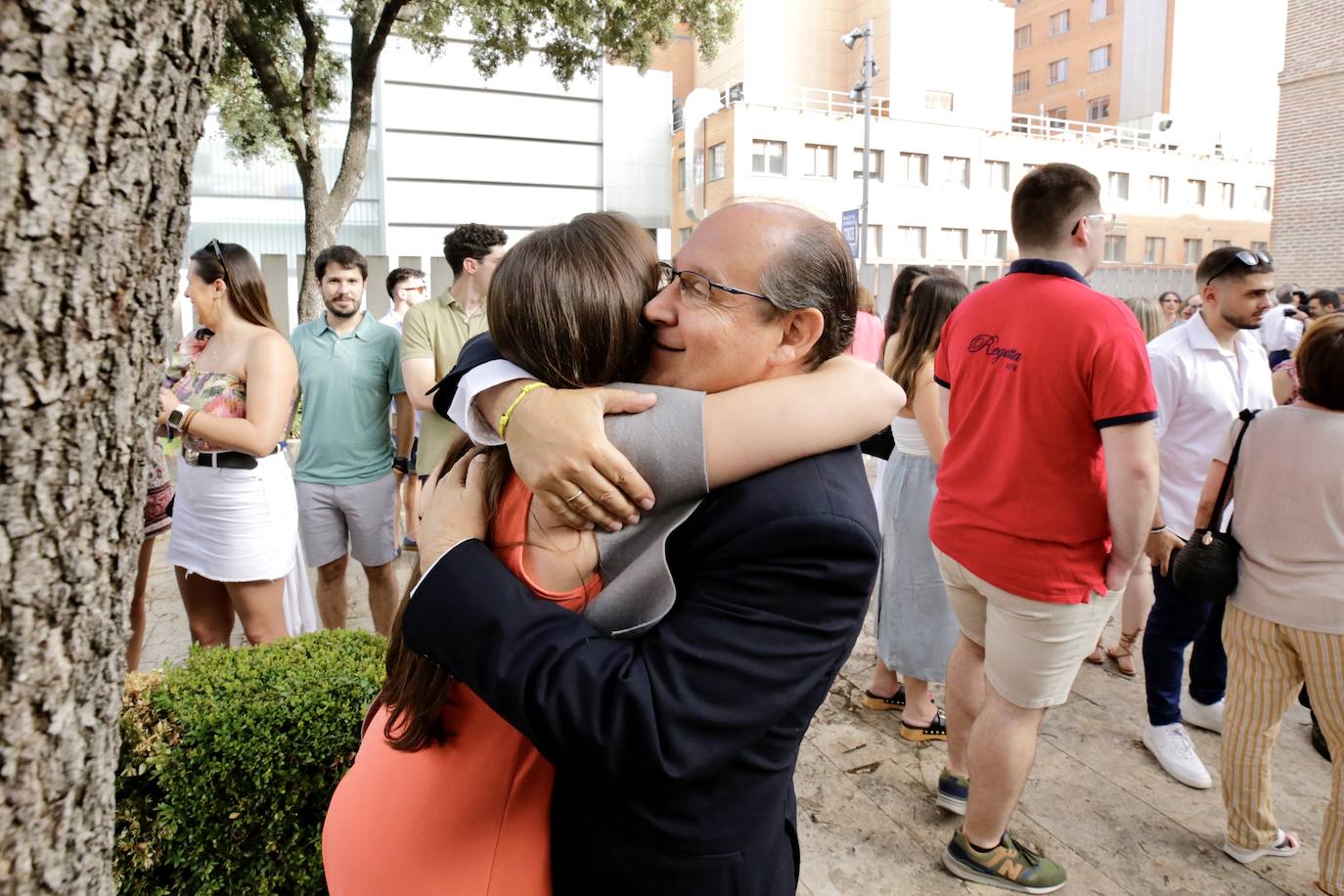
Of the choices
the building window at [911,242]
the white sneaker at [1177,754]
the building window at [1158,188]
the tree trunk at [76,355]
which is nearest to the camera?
the tree trunk at [76,355]

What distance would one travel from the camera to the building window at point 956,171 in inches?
→ 1649

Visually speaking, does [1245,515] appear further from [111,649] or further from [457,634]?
[111,649]

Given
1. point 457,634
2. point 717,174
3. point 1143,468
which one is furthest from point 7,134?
point 717,174

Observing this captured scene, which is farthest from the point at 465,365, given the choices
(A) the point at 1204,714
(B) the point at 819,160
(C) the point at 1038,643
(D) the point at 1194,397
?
(B) the point at 819,160

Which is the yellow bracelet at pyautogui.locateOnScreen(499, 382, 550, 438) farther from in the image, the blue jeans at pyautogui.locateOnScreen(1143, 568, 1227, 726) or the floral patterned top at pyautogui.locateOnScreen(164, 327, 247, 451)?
the blue jeans at pyautogui.locateOnScreen(1143, 568, 1227, 726)

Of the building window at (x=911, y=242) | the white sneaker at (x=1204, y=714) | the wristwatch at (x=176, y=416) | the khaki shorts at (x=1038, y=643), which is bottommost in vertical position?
the white sneaker at (x=1204, y=714)

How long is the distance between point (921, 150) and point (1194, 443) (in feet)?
135

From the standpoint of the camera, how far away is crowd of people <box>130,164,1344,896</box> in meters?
1.15

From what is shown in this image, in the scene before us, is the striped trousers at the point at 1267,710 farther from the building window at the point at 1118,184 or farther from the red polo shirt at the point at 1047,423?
the building window at the point at 1118,184

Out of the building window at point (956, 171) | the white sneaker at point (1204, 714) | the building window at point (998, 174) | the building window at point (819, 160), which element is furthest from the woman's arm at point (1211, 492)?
the building window at point (998, 174)

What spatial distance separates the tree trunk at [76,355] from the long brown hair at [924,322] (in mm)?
3164

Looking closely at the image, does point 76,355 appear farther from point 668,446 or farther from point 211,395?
point 211,395

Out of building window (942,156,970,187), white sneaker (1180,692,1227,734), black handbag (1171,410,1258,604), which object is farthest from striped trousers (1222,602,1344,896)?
building window (942,156,970,187)

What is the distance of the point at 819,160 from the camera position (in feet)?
131
